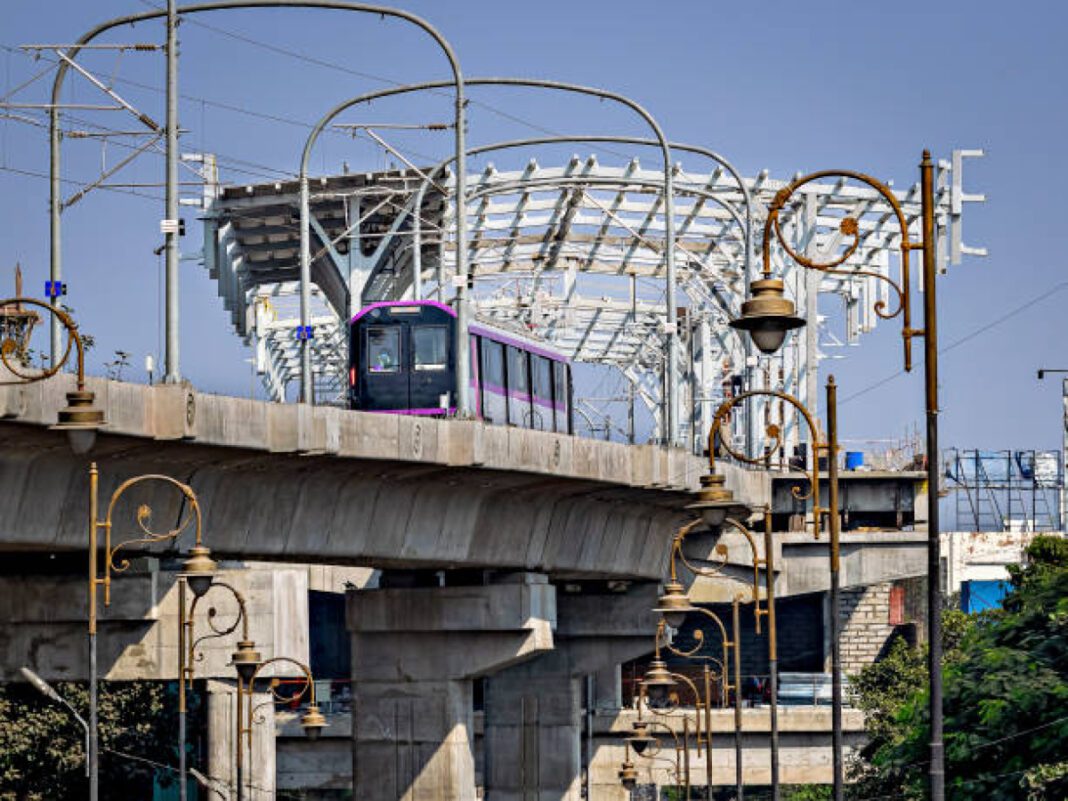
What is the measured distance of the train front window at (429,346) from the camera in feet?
185

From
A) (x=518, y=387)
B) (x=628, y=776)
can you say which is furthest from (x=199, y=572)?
(x=628, y=776)

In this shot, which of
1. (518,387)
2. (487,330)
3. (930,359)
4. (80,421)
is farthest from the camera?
(518,387)

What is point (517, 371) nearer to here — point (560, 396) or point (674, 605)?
point (560, 396)

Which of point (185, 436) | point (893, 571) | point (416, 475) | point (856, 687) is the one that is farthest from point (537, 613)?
point (856, 687)

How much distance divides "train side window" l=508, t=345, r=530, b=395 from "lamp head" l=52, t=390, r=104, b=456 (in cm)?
3212

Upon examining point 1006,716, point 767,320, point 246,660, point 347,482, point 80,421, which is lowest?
point 1006,716

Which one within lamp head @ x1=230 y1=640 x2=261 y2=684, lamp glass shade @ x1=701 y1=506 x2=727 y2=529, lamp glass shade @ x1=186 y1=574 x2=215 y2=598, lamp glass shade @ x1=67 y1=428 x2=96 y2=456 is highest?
lamp glass shade @ x1=67 y1=428 x2=96 y2=456

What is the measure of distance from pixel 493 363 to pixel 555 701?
547 inches

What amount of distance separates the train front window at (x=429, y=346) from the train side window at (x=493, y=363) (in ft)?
3.22

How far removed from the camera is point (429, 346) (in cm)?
5659

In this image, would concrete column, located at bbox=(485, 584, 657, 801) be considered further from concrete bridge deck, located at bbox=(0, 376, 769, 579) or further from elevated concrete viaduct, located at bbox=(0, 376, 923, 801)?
concrete bridge deck, located at bbox=(0, 376, 769, 579)

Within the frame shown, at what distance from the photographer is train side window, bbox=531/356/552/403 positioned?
6266 cm

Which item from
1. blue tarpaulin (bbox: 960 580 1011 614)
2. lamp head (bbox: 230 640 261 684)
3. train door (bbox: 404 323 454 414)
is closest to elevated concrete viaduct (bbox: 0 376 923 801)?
lamp head (bbox: 230 640 261 684)

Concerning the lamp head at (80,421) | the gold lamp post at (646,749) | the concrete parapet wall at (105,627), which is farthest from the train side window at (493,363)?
the lamp head at (80,421)
